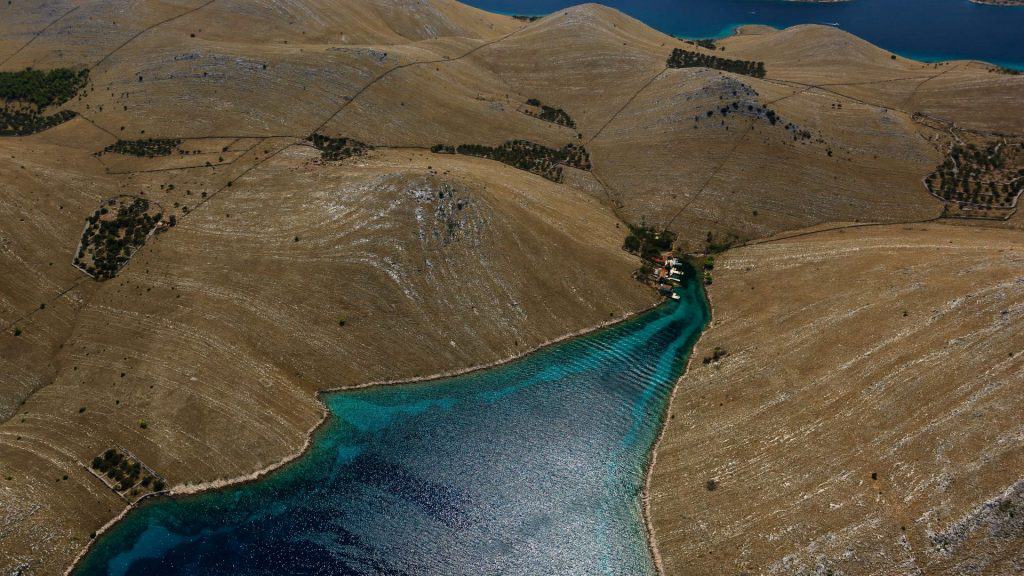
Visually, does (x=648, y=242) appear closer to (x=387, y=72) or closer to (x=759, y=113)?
(x=759, y=113)

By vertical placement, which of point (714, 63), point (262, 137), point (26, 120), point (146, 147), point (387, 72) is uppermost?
point (714, 63)

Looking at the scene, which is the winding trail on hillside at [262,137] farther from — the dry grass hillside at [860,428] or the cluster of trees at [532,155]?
the dry grass hillside at [860,428]

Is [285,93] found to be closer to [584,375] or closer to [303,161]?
[303,161]

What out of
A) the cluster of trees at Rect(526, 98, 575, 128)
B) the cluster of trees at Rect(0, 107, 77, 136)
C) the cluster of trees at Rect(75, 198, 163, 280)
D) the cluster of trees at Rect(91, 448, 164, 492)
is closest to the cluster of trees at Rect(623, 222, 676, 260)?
the cluster of trees at Rect(526, 98, 575, 128)

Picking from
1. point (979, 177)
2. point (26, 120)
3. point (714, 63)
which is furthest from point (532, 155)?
point (26, 120)

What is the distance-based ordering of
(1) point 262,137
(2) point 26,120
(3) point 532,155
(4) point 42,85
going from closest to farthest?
(1) point 262,137, (2) point 26,120, (3) point 532,155, (4) point 42,85

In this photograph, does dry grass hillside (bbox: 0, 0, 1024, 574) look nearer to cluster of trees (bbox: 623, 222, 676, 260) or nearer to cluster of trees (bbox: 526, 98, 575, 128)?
cluster of trees (bbox: 526, 98, 575, 128)

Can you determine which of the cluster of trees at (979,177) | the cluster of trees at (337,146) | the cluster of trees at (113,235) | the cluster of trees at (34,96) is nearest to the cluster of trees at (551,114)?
the cluster of trees at (337,146)

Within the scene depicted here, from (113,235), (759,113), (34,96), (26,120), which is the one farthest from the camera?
(34,96)
